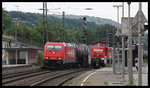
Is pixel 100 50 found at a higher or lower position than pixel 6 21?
lower

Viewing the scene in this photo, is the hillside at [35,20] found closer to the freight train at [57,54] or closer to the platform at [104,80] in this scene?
the freight train at [57,54]

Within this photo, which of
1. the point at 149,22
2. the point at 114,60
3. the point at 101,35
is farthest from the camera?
the point at 101,35

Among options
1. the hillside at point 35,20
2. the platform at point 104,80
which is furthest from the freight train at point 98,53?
the hillside at point 35,20

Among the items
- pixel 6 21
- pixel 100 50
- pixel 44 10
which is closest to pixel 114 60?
pixel 100 50

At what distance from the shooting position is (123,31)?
20.8m

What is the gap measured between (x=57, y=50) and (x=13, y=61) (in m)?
13.1

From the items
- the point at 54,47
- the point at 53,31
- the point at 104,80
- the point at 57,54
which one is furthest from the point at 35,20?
the point at 104,80

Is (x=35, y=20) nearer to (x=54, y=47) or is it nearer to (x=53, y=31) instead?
(x=53, y=31)

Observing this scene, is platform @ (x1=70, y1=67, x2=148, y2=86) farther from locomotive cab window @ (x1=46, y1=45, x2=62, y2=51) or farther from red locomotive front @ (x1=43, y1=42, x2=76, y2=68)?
locomotive cab window @ (x1=46, y1=45, x2=62, y2=51)

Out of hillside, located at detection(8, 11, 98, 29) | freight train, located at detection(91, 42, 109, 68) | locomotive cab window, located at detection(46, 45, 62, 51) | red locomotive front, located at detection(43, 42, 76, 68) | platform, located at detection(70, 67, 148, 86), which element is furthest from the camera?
hillside, located at detection(8, 11, 98, 29)

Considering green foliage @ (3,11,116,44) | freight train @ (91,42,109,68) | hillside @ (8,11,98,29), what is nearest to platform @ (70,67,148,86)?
freight train @ (91,42,109,68)

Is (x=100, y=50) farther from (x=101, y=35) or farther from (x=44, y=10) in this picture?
(x=101, y=35)

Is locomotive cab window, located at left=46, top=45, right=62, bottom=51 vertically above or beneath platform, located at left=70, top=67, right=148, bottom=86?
above

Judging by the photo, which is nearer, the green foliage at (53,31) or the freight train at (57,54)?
the freight train at (57,54)
